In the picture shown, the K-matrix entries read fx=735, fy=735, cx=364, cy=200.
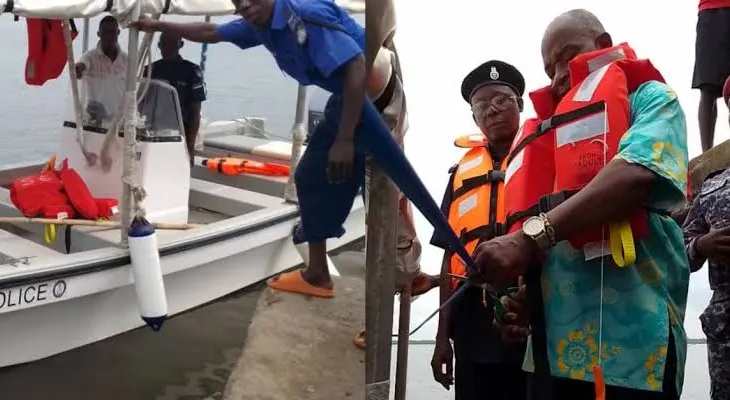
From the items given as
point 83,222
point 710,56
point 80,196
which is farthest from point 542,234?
point 80,196

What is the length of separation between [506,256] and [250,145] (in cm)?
274

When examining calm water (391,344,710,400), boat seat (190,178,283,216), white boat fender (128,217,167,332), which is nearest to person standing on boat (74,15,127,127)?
boat seat (190,178,283,216)

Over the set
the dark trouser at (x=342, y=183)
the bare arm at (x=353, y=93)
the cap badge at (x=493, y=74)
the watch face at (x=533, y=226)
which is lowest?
the watch face at (x=533, y=226)

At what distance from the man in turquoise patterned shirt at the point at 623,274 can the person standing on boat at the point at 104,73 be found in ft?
9.62

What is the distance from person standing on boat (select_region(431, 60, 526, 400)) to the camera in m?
1.88

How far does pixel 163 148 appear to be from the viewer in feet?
12.1

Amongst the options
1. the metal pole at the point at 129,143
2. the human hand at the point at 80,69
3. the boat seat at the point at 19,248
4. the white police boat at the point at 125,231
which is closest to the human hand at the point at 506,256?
the white police boat at the point at 125,231

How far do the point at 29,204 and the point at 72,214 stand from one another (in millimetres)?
249

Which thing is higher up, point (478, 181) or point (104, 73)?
point (104, 73)

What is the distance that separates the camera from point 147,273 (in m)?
3.09

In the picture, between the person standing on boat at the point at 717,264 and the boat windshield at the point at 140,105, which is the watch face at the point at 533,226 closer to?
the person standing on boat at the point at 717,264

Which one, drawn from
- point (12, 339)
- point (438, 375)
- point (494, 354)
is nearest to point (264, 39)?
point (494, 354)

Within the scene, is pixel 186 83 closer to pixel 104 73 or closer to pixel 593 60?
pixel 104 73

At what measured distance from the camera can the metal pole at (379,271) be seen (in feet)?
3.29
